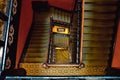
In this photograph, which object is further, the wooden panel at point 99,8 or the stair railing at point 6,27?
the wooden panel at point 99,8

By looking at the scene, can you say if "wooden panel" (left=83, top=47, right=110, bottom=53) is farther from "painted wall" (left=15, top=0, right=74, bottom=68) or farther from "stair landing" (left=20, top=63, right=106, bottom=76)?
"painted wall" (left=15, top=0, right=74, bottom=68)

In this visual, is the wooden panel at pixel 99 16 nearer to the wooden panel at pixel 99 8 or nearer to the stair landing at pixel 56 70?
the wooden panel at pixel 99 8

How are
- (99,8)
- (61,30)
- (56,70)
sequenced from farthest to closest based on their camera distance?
(61,30) → (56,70) → (99,8)

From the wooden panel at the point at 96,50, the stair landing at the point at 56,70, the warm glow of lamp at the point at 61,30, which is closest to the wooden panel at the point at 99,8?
the wooden panel at the point at 96,50

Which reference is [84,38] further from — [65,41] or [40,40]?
[65,41]

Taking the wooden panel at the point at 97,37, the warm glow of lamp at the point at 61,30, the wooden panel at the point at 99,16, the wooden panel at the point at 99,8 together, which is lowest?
the wooden panel at the point at 97,37

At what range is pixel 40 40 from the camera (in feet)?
20.1

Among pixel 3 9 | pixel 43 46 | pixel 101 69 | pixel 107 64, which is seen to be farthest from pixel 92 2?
pixel 43 46

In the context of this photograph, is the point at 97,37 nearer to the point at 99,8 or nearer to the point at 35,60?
the point at 99,8

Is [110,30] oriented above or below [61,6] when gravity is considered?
below

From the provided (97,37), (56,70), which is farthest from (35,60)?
(97,37)

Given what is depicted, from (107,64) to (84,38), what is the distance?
725 millimetres

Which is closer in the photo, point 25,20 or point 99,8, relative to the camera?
point 99,8

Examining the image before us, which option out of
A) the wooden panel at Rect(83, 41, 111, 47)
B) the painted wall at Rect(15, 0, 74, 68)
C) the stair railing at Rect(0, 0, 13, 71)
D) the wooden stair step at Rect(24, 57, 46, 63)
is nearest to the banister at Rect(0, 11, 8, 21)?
the stair railing at Rect(0, 0, 13, 71)
